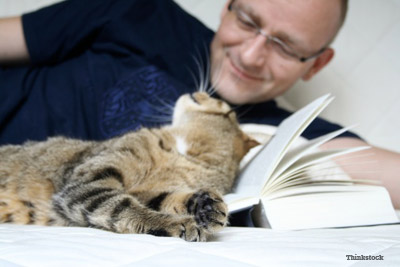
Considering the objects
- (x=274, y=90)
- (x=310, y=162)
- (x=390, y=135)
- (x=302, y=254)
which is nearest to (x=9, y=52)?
(x=274, y=90)

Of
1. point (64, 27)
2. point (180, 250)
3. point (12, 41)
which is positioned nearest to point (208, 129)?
point (180, 250)

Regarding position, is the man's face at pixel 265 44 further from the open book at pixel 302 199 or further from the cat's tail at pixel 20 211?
the cat's tail at pixel 20 211

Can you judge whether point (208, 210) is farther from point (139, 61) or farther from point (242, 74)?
point (139, 61)

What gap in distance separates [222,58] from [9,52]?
3.29ft

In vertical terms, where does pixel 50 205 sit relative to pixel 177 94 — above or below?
below

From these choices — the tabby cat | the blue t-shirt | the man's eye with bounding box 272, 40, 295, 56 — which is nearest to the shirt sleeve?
the blue t-shirt

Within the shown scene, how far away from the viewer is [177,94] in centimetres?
150

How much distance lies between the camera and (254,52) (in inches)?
57.5

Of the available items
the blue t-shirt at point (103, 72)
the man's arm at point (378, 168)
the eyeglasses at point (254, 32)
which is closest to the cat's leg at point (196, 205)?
the blue t-shirt at point (103, 72)

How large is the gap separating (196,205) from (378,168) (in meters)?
0.86

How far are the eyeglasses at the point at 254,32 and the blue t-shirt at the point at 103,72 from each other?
9.5 inches

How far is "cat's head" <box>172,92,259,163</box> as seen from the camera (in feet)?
3.99

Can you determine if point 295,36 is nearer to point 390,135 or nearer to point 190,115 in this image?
point 190,115

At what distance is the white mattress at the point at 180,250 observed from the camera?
50 centimetres
